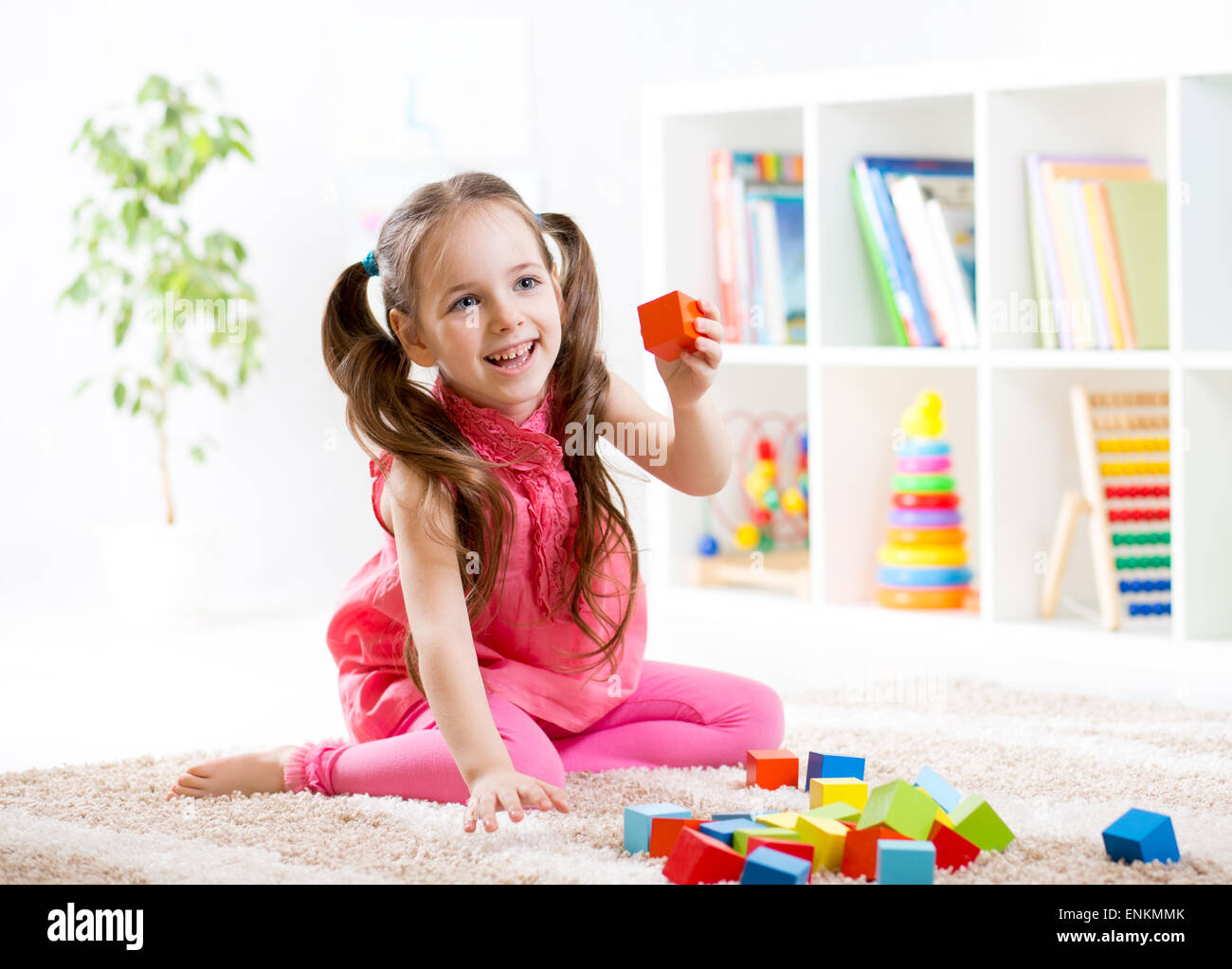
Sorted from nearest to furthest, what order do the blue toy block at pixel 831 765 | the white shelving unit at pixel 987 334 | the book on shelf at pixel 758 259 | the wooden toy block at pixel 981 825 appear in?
the wooden toy block at pixel 981 825 → the blue toy block at pixel 831 765 → the white shelving unit at pixel 987 334 → the book on shelf at pixel 758 259

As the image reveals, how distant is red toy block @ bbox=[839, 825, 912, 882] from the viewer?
Result: 979mm

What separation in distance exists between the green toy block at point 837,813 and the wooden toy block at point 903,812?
1.1 inches

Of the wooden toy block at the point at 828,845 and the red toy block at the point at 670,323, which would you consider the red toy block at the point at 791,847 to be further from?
the red toy block at the point at 670,323

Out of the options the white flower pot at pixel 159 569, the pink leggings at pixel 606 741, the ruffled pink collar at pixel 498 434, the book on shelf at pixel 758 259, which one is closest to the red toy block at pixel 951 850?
the pink leggings at pixel 606 741

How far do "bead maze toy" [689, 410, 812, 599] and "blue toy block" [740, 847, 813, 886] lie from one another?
4.19 ft

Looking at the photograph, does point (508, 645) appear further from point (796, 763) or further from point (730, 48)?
point (730, 48)

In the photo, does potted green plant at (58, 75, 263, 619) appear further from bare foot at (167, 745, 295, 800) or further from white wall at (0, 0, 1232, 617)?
bare foot at (167, 745, 295, 800)

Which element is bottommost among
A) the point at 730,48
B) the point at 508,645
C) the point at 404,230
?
the point at 508,645

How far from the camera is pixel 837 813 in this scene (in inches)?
42.1

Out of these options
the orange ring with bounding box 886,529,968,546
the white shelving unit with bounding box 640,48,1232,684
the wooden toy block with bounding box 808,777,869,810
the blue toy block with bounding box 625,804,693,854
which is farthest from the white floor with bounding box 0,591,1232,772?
the blue toy block with bounding box 625,804,693,854

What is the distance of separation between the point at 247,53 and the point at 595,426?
65.6 inches

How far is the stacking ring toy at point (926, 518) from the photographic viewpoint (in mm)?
2107
